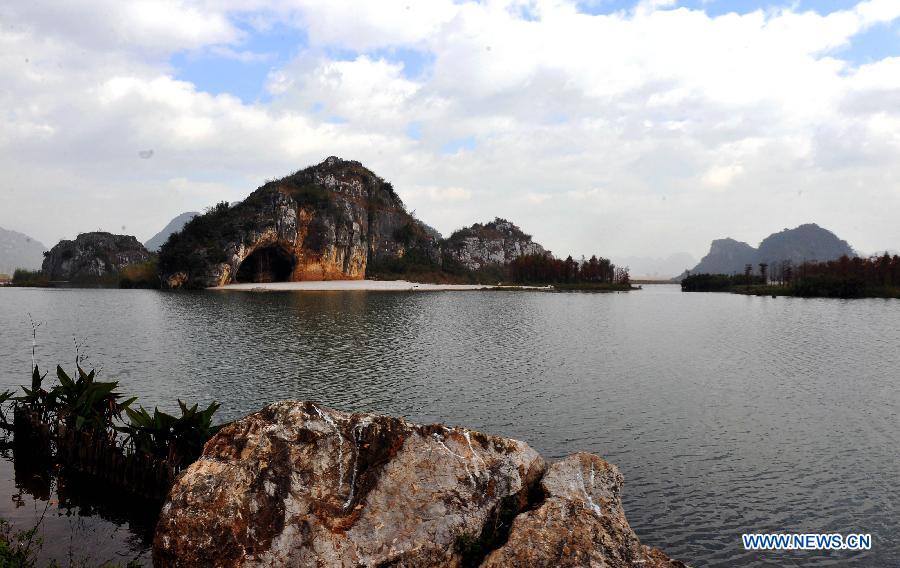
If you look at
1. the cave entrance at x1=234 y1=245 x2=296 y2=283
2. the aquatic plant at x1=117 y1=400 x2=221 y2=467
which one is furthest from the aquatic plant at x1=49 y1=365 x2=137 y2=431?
the cave entrance at x1=234 y1=245 x2=296 y2=283

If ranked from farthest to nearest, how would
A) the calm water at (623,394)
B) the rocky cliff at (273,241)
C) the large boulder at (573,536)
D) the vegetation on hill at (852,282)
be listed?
1. the rocky cliff at (273,241)
2. the vegetation on hill at (852,282)
3. the calm water at (623,394)
4. the large boulder at (573,536)

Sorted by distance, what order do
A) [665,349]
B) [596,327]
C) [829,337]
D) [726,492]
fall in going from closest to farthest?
[726,492] < [665,349] < [829,337] < [596,327]

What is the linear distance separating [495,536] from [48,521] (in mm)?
12212

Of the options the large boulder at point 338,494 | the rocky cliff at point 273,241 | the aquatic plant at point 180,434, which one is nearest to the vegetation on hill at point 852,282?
the rocky cliff at point 273,241

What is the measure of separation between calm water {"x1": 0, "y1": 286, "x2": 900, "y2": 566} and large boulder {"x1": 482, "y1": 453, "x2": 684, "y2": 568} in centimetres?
476

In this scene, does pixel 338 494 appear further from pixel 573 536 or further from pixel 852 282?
pixel 852 282

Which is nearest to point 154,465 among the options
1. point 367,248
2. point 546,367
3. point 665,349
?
point 546,367

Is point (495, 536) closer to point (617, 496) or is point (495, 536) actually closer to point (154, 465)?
point (617, 496)

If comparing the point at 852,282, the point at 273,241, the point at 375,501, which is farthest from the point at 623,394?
the point at 273,241

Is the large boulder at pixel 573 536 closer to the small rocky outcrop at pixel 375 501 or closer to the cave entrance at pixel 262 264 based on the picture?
the small rocky outcrop at pixel 375 501

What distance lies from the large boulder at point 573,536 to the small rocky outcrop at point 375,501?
23 mm

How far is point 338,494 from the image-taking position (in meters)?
9.36

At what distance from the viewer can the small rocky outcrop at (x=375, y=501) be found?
8570mm

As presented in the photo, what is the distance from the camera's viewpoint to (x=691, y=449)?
67.2 ft
